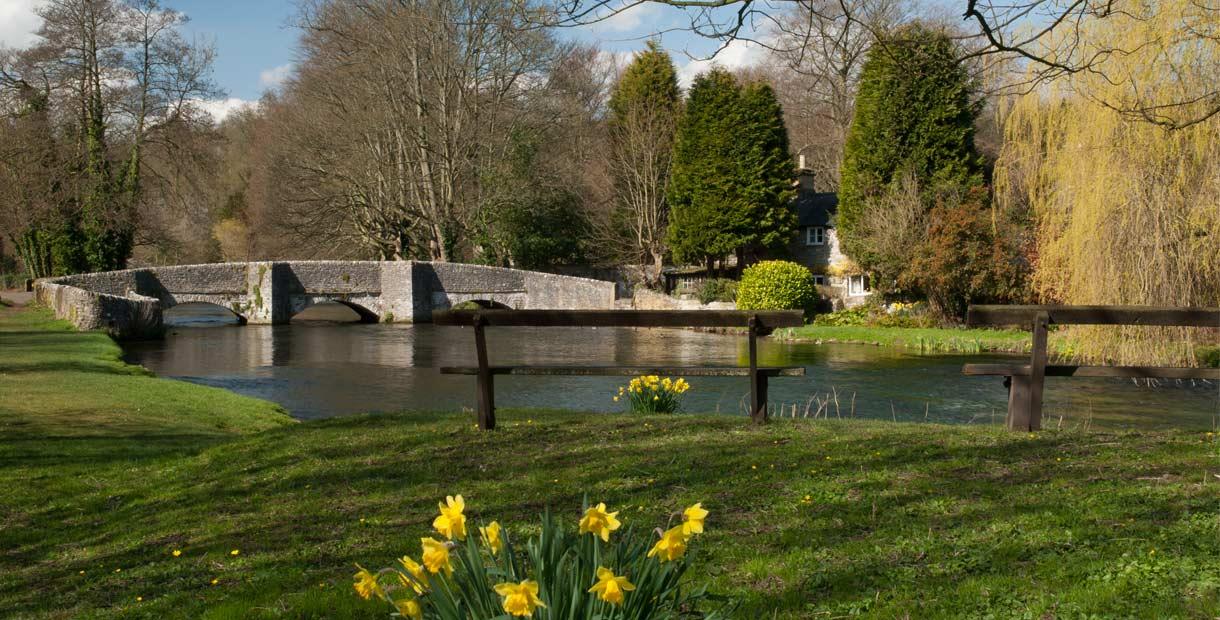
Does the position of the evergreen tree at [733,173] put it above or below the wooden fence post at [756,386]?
above

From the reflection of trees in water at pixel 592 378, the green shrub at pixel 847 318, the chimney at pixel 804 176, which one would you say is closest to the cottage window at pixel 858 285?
the green shrub at pixel 847 318

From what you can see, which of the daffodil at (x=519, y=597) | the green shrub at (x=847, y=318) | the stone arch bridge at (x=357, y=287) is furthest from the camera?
the stone arch bridge at (x=357, y=287)

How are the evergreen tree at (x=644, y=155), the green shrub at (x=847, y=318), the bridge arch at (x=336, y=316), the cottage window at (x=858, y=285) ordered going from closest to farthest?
the green shrub at (x=847, y=318), the cottage window at (x=858, y=285), the bridge arch at (x=336, y=316), the evergreen tree at (x=644, y=155)

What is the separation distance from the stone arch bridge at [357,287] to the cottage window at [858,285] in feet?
34.0

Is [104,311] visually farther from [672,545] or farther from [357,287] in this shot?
[672,545]

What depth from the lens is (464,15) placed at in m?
36.4

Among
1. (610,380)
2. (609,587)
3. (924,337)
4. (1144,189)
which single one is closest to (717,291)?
(924,337)

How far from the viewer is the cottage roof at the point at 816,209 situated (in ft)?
141

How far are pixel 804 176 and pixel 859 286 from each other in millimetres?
8492

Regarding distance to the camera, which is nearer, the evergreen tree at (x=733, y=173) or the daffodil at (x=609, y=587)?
the daffodil at (x=609, y=587)

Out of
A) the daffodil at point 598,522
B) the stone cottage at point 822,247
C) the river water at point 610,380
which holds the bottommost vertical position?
the river water at point 610,380

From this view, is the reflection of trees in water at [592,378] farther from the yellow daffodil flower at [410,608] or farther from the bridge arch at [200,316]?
the yellow daffodil flower at [410,608]

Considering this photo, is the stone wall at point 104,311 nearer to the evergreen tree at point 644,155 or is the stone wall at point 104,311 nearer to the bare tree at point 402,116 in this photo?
the bare tree at point 402,116

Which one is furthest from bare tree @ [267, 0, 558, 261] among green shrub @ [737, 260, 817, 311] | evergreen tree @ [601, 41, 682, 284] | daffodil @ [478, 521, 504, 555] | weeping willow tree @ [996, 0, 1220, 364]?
daffodil @ [478, 521, 504, 555]
